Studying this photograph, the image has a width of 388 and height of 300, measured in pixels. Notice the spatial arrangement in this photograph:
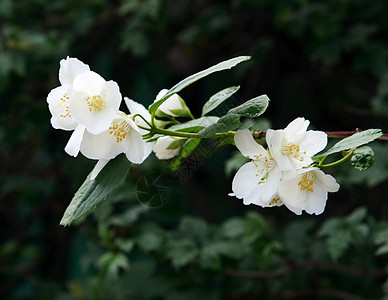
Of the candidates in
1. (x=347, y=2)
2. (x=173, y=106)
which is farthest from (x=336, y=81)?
(x=173, y=106)

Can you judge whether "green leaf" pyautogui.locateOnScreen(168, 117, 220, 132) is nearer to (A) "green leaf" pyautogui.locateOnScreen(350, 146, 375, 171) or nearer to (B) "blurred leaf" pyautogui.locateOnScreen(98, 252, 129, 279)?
(A) "green leaf" pyautogui.locateOnScreen(350, 146, 375, 171)

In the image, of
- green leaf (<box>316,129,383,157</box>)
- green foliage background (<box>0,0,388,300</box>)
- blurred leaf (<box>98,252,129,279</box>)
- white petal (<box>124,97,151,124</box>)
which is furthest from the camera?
green foliage background (<box>0,0,388,300</box>)

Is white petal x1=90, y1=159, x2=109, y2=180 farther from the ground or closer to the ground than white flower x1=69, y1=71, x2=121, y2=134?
Result: closer to the ground

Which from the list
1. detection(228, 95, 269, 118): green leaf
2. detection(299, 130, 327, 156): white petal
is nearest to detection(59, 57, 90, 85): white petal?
detection(228, 95, 269, 118): green leaf

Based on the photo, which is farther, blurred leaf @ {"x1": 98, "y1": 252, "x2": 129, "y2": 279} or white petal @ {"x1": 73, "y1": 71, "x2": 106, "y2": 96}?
blurred leaf @ {"x1": 98, "y1": 252, "x2": 129, "y2": 279}

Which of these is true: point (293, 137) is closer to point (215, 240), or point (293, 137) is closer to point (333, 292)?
point (215, 240)

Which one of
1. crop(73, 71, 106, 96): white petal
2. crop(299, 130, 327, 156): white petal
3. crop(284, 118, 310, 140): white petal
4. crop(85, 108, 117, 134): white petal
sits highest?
crop(73, 71, 106, 96): white petal

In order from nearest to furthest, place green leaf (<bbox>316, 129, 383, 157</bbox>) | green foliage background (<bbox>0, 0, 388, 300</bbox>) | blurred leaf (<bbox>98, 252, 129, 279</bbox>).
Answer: green leaf (<bbox>316, 129, 383, 157</bbox>) < blurred leaf (<bbox>98, 252, 129, 279</bbox>) < green foliage background (<bbox>0, 0, 388, 300</bbox>)
